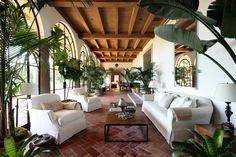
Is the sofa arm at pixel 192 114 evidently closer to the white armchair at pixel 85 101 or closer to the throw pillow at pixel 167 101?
the throw pillow at pixel 167 101

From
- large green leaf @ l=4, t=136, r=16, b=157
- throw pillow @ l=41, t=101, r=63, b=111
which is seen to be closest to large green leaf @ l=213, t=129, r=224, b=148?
large green leaf @ l=4, t=136, r=16, b=157

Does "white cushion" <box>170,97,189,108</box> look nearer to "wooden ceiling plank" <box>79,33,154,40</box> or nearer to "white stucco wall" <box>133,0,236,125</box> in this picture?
"white stucco wall" <box>133,0,236,125</box>

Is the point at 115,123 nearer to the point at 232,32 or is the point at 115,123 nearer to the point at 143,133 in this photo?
the point at 143,133

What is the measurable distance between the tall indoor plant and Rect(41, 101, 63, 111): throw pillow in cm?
294

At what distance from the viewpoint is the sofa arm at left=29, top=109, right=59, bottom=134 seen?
11.3ft

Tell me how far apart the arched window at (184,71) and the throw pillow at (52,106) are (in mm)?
3384

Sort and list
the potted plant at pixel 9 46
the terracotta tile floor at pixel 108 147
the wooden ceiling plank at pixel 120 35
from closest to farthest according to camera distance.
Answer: the potted plant at pixel 9 46 → the terracotta tile floor at pixel 108 147 → the wooden ceiling plank at pixel 120 35

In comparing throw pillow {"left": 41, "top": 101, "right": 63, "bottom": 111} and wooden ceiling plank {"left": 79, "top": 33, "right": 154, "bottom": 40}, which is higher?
wooden ceiling plank {"left": 79, "top": 33, "right": 154, "bottom": 40}

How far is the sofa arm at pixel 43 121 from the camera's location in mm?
3443

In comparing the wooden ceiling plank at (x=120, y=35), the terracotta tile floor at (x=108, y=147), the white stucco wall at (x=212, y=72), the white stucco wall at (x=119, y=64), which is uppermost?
the wooden ceiling plank at (x=120, y=35)

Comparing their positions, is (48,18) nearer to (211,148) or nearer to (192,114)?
(192,114)

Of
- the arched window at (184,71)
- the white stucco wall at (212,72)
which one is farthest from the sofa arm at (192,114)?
the arched window at (184,71)

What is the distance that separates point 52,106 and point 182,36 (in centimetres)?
330

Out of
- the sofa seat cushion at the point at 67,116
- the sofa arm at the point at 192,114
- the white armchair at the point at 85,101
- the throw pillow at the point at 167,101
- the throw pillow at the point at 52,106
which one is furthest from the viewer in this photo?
the white armchair at the point at 85,101
